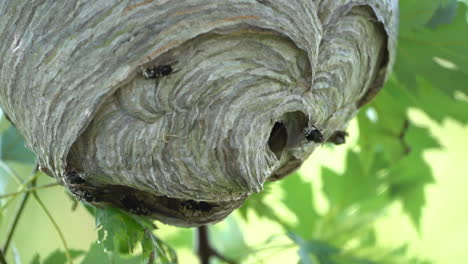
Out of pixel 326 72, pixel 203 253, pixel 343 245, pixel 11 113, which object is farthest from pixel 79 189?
pixel 343 245

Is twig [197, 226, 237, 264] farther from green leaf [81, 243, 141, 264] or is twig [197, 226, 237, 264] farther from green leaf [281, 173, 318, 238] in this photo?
green leaf [81, 243, 141, 264]

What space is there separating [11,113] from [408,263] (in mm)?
2299

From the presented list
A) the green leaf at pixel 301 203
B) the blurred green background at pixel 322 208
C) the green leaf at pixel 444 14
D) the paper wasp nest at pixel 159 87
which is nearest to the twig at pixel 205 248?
the blurred green background at pixel 322 208

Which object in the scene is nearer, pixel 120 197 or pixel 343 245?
pixel 120 197

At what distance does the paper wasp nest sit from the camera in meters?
2.12

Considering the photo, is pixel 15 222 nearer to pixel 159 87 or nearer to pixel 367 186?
pixel 159 87

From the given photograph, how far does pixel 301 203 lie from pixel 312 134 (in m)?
1.63

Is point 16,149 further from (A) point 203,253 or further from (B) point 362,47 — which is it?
(B) point 362,47

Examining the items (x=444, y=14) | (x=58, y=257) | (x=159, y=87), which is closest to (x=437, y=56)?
(x=444, y=14)

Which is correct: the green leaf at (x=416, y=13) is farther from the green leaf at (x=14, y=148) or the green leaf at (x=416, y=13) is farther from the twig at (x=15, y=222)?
the green leaf at (x=14, y=148)

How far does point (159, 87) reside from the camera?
7.09 ft

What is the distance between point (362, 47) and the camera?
256 cm

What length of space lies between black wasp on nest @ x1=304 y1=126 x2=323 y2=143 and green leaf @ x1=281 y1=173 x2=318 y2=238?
4.97ft

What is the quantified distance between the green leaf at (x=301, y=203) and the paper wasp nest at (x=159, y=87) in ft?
5.22
